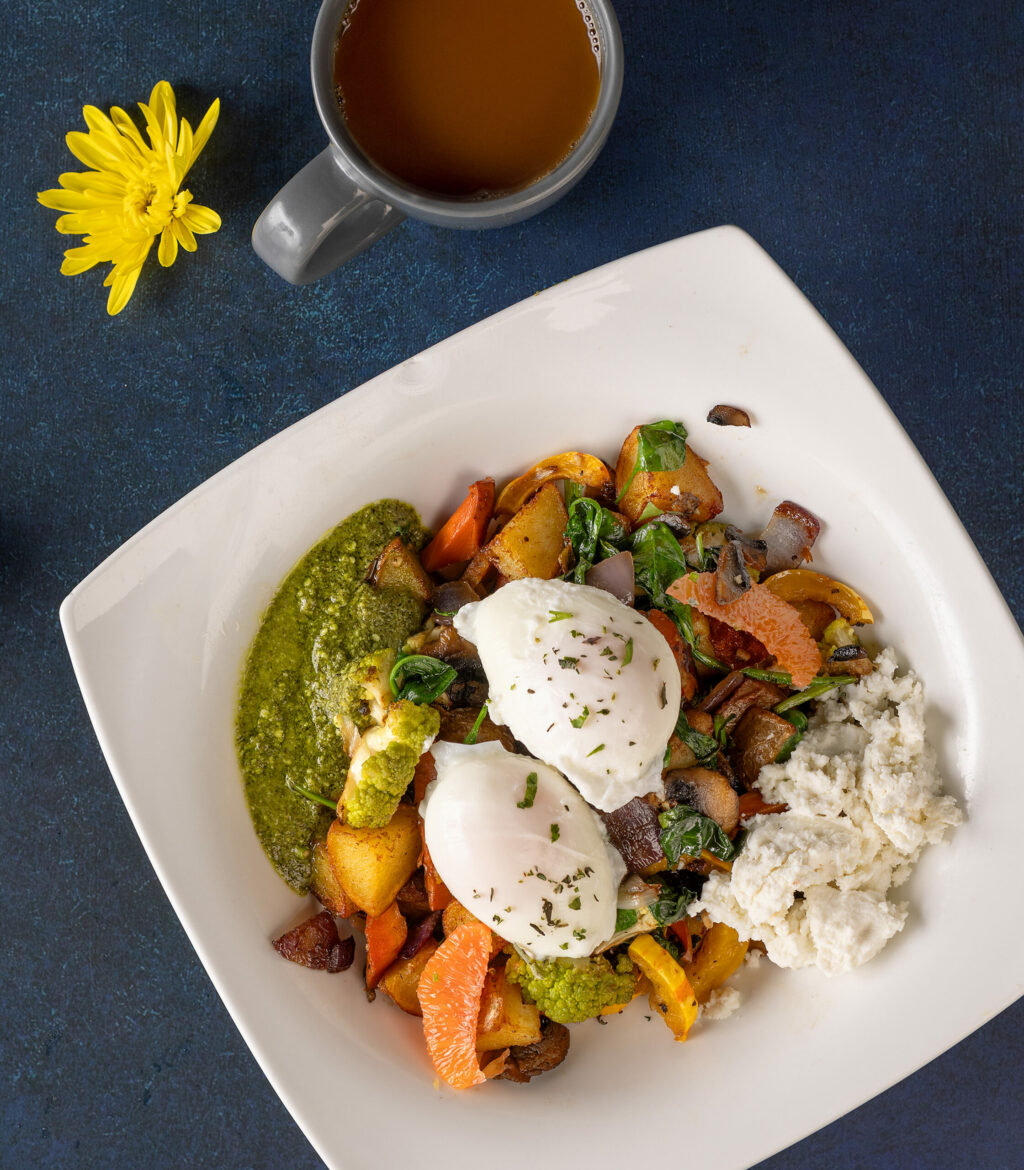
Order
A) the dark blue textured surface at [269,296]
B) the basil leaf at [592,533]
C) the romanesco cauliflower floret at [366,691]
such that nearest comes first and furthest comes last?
1. the romanesco cauliflower floret at [366,691]
2. the basil leaf at [592,533]
3. the dark blue textured surface at [269,296]

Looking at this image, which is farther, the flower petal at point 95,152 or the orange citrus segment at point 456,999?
the flower petal at point 95,152

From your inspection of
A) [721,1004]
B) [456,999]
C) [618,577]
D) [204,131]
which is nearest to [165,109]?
[204,131]

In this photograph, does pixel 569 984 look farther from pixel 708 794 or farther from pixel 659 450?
pixel 659 450

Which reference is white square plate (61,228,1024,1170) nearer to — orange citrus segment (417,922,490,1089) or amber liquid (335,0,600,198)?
orange citrus segment (417,922,490,1089)

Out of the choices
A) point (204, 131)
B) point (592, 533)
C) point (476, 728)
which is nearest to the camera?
point (476, 728)

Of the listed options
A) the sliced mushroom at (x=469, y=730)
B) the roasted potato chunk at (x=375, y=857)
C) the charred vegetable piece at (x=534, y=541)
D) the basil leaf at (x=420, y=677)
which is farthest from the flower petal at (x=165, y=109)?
the roasted potato chunk at (x=375, y=857)

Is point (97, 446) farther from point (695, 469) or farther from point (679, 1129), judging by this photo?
point (679, 1129)

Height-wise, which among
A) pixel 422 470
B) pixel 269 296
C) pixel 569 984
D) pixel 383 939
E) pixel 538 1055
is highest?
pixel 269 296

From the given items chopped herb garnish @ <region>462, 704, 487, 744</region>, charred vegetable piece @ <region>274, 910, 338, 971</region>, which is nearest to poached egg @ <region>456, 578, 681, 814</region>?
chopped herb garnish @ <region>462, 704, 487, 744</region>

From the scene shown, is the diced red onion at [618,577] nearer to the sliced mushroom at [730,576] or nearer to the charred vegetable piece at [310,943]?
the sliced mushroom at [730,576]
